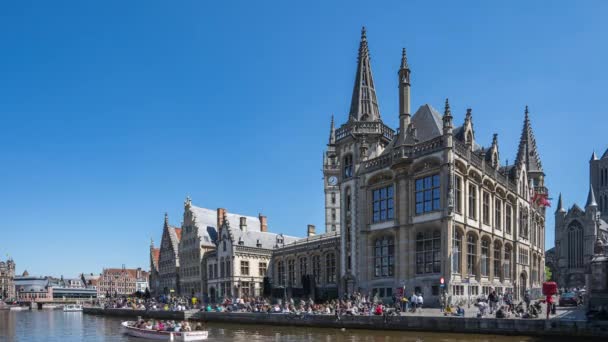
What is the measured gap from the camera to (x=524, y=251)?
187 feet

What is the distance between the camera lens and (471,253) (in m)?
43.4

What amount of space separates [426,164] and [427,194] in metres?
2.42

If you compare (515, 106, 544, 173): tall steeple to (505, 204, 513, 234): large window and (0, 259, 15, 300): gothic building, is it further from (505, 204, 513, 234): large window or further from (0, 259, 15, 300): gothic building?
(0, 259, 15, 300): gothic building

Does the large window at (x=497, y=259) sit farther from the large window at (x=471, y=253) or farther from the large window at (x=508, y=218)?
the large window at (x=471, y=253)

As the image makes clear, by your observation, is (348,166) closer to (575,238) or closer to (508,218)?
(508,218)

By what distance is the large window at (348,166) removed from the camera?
50.5 metres

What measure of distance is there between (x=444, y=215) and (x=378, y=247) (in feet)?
26.7

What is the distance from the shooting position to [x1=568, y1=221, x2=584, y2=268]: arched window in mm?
102188

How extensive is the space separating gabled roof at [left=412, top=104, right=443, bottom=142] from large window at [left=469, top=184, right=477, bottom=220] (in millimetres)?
5457

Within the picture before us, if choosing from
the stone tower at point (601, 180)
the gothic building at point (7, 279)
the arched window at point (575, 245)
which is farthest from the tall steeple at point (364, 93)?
the gothic building at point (7, 279)

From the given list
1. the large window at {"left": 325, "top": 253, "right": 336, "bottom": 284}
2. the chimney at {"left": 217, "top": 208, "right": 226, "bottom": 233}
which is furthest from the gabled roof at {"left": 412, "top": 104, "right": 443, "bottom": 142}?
the chimney at {"left": 217, "top": 208, "right": 226, "bottom": 233}

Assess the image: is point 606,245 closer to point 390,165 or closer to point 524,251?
point 390,165

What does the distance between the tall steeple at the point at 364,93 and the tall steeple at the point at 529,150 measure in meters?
26.1

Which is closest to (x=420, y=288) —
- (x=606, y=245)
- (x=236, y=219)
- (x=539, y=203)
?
(x=606, y=245)
